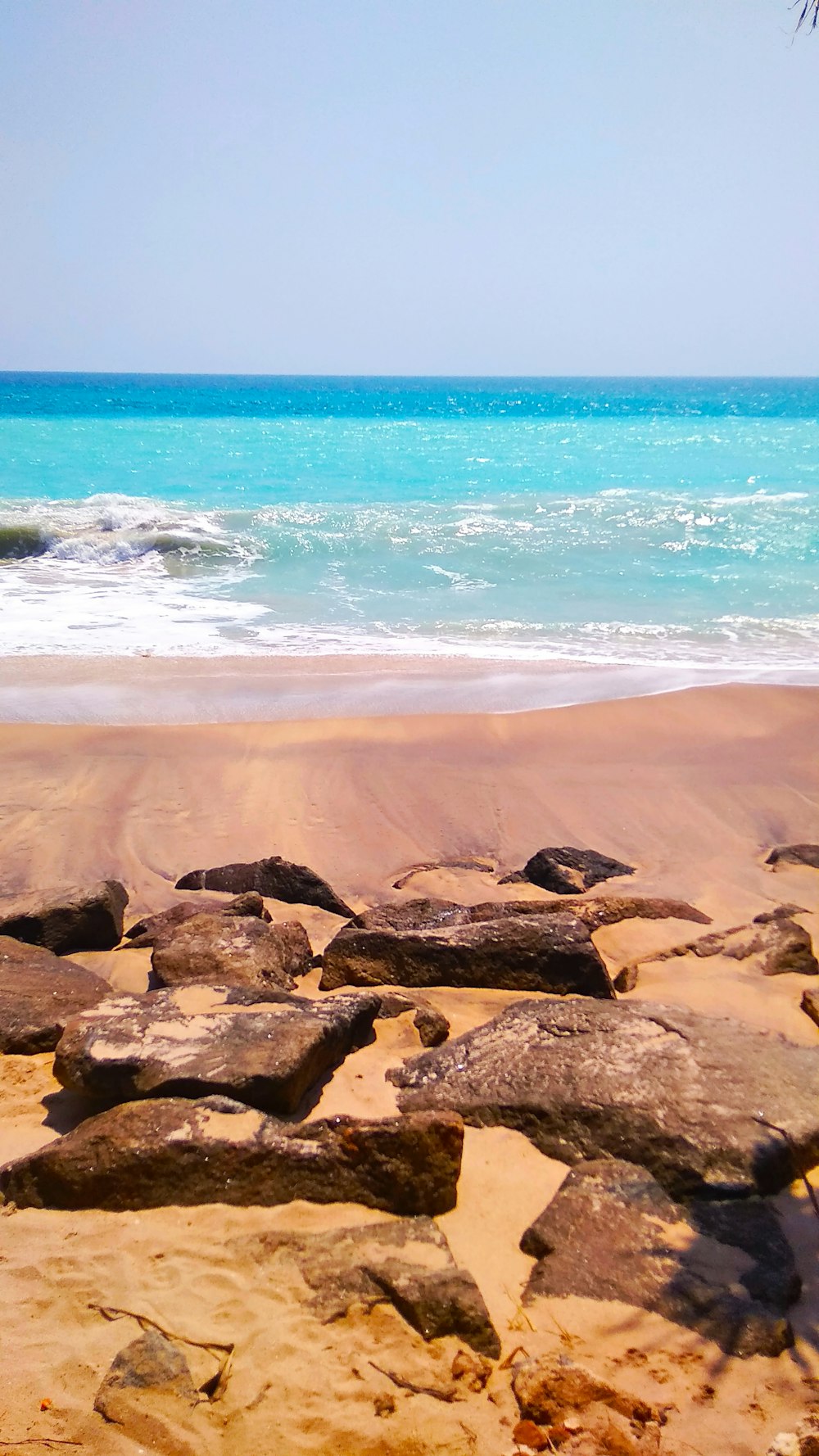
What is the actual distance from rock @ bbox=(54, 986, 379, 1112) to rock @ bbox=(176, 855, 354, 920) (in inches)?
72.4

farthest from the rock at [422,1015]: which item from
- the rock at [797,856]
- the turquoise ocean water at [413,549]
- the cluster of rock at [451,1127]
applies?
the turquoise ocean water at [413,549]

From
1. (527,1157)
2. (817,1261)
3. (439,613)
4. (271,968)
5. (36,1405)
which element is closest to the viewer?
(36,1405)

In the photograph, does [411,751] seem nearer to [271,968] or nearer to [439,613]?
[271,968]

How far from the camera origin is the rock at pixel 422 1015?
13.4ft

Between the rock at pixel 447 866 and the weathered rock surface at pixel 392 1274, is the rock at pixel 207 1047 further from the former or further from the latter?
the rock at pixel 447 866

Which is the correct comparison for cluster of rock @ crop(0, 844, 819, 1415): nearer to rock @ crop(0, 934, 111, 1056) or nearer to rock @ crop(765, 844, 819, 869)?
rock @ crop(0, 934, 111, 1056)

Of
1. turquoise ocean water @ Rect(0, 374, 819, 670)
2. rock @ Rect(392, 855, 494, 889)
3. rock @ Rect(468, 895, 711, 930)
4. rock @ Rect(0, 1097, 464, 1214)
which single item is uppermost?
turquoise ocean water @ Rect(0, 374, 819, 670)

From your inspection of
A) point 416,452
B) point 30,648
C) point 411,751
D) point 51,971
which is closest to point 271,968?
point 51,971

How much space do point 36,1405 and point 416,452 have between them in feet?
122

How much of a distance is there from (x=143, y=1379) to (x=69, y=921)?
115 inches

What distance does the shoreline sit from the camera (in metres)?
8.98

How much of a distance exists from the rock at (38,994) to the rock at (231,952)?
335 millimetres

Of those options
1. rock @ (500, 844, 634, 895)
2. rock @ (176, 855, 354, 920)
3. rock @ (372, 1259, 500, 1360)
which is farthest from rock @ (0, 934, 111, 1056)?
rock @ (500, 844, 634, 895)

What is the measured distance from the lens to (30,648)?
11.2 meters
